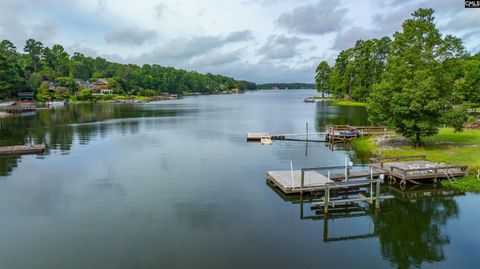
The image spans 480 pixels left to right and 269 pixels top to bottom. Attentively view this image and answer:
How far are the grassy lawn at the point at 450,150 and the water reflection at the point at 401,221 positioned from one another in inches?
69.8

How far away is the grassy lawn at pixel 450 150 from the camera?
71.6 ft

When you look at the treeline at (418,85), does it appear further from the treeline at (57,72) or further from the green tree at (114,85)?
the green tree at (114,85)

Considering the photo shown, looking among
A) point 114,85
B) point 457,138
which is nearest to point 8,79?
point 114,85

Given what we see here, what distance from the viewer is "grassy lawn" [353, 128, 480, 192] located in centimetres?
2183

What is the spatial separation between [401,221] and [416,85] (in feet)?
59.1

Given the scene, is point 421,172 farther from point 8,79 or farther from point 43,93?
point 43,93

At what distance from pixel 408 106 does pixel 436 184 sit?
9166mm

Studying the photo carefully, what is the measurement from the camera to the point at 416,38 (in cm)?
3881

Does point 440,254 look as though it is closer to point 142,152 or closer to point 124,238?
point 124,238

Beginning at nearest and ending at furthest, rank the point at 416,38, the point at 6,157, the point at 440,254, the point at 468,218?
the point at 440,254, the point at 468,218, the point at 6,157, the point at 416,38

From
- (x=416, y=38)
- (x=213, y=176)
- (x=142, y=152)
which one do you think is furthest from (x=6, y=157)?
(x=416, y=38)

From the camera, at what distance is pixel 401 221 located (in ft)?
56.1

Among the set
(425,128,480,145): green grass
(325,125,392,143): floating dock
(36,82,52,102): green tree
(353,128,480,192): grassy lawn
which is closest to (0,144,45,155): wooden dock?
(353,128,480,192): grassy lawn

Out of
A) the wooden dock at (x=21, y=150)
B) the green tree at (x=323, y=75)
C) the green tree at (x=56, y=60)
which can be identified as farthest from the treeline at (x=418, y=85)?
the green tree at (x=56, y=60)
